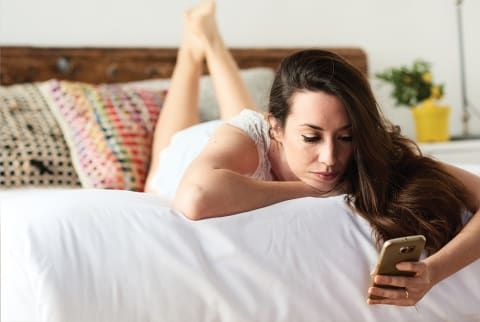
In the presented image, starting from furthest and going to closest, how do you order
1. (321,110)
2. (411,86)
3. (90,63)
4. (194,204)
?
(411,86), (90,63), (321,110), (194,204)

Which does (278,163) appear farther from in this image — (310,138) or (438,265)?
(438,265)

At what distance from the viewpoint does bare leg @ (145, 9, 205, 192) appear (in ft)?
8.07

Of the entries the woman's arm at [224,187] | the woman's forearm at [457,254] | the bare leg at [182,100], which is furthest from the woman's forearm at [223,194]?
the bare leg at [182,100]

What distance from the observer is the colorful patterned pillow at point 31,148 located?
229 cm

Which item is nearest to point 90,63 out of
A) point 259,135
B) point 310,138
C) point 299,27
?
point 299,27

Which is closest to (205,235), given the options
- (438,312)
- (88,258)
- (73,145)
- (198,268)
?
(198,268)

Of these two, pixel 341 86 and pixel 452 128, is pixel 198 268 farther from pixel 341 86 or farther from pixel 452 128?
pixel 452 128

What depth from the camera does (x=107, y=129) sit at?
8.05 ft

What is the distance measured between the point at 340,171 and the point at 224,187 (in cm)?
33

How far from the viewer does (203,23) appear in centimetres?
262

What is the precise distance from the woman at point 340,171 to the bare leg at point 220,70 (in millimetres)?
691

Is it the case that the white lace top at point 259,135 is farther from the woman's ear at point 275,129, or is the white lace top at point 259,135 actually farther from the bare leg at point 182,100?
the bare leg at point 182,100

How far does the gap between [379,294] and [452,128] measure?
2835 mm

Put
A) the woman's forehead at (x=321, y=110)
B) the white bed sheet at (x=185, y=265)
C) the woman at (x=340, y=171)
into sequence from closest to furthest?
the white bed sheet at (x=185, y=265) → the woman at (x=340, y=171) → the woman's forehead at (x=321, y=110)
